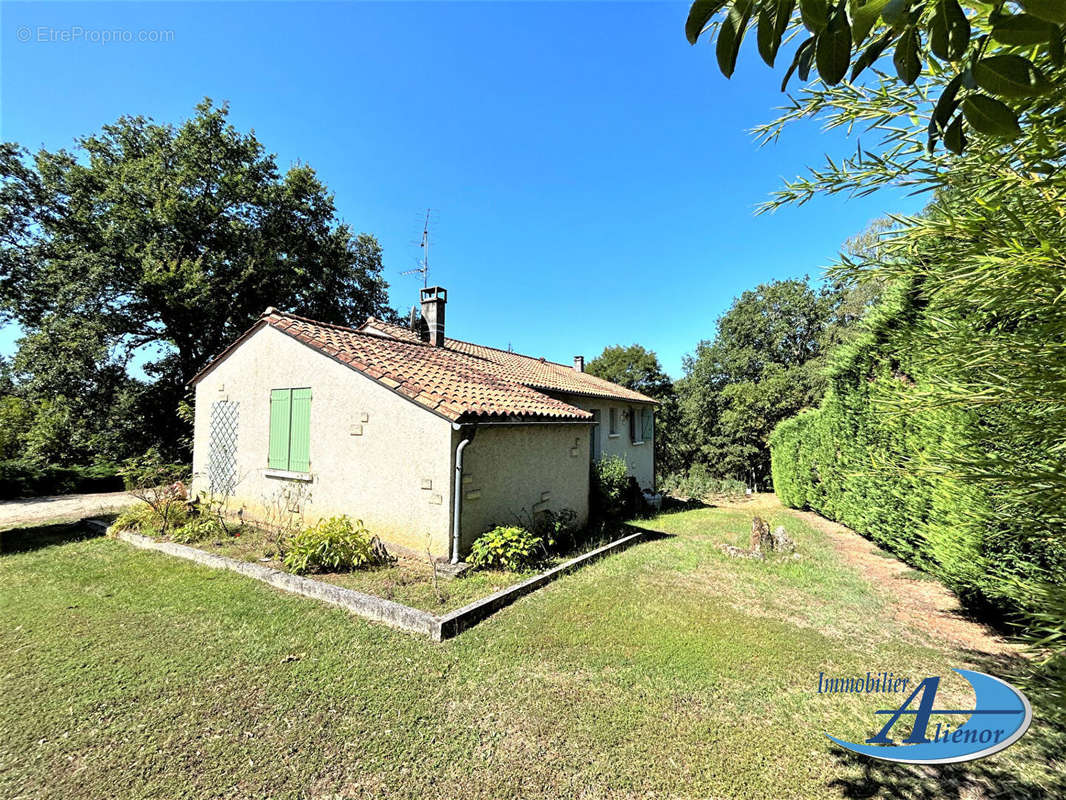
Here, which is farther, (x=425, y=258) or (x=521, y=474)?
(x=425, y=258)

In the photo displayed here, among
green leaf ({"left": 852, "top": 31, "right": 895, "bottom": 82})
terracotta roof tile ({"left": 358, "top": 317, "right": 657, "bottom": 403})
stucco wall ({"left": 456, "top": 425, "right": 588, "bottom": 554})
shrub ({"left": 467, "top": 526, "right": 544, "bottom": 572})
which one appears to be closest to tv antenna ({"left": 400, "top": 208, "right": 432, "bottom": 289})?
terracotta roof tile ({"left": 358, "top": 317, "right": 657, "bottom": 403})

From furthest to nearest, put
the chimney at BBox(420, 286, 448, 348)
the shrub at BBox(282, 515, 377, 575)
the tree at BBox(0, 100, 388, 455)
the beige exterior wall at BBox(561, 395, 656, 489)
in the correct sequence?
1. the tree at BBox(0, 100, 388, 455)
2. the beige exterior wall at BBox(561, 395, 656, 489)
3. the chimney at BBox(420, 286, 448, 348)
4. the shrub at BBox(282, 515, 377, 575)

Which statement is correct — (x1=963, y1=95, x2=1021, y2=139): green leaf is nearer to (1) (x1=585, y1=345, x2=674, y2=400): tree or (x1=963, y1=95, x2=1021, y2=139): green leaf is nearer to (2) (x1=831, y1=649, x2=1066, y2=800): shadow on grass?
(2) (x1=831, y1=649, x2=1066, y2=800): shadow on grass

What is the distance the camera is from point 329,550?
6.96 metres

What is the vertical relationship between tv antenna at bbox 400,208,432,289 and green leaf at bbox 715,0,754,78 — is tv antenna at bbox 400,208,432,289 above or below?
above

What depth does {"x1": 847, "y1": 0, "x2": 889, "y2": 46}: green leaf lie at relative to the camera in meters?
0.83

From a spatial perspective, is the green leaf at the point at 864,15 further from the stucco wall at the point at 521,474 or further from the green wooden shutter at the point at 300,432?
the green wooden shutter at the point at 300,432

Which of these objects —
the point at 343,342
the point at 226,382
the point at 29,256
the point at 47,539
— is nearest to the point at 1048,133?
the point at 343,342

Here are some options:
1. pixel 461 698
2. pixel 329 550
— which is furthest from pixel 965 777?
pixel 329 550

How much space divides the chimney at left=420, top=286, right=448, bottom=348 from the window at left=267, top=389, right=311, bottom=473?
15.9 feet

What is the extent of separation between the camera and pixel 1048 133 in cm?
195

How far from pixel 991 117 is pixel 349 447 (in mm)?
8808

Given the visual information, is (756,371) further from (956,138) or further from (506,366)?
(956,138)

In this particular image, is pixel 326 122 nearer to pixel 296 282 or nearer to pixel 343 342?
pixel 343 342
